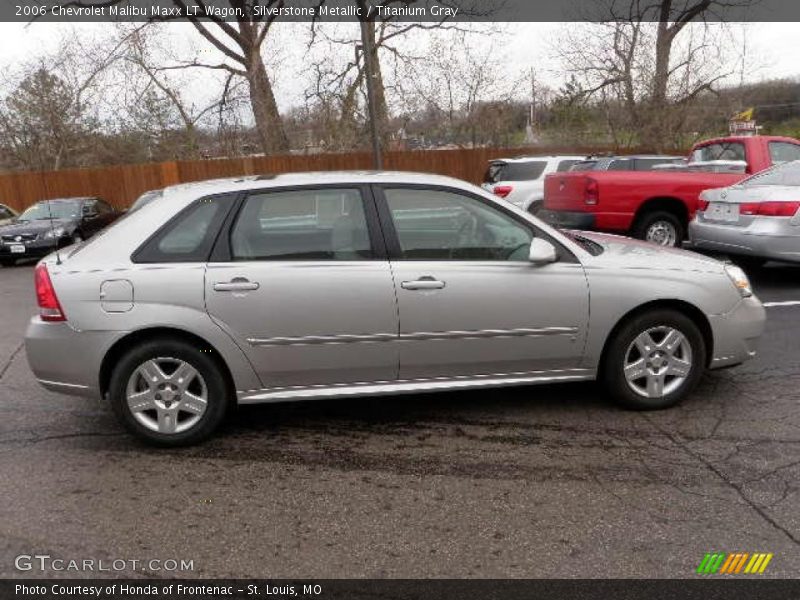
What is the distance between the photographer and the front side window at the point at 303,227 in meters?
3.74

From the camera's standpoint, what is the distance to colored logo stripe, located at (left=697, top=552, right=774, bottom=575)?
255cm

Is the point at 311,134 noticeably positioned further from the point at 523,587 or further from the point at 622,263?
the point at 523,587

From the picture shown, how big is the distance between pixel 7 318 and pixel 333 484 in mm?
6303

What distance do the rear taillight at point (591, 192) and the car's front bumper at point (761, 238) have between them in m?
1.66

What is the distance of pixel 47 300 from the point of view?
11.9 ft

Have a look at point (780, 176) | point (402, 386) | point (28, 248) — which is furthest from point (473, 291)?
point (28, 248)

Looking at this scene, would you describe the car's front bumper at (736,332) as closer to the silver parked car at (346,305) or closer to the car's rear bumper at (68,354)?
the silver parked car at (346,305)

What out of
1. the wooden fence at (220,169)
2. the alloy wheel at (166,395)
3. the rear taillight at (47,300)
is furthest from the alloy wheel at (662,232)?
the wooden fence at (220,169)

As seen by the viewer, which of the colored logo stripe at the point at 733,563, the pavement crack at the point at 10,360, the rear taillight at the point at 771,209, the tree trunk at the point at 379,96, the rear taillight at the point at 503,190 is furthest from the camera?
the tree trunk at the point at 379,96

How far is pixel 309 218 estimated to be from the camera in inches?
151

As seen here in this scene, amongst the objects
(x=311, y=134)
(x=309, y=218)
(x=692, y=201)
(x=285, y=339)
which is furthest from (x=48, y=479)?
(x=311, y=134)

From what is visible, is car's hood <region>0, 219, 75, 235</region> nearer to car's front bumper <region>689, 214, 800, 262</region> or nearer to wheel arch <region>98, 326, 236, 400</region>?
wheel arch <region>98, 326, 236, 400</region>

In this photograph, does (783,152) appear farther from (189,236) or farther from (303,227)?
(189,236)

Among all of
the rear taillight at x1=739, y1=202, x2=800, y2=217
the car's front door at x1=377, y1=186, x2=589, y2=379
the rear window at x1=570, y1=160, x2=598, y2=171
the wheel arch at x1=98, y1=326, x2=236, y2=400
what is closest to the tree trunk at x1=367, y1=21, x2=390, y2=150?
the rear window at x1=570, y1=160, x2=598, y2=171
